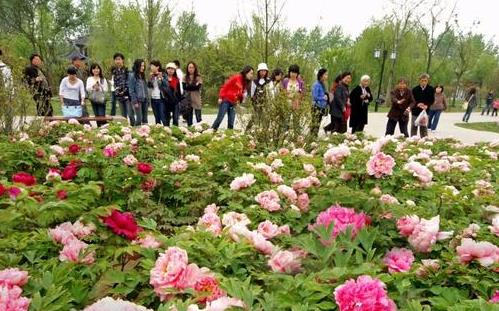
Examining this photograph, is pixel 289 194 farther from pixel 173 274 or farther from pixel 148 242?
pixel 173 274

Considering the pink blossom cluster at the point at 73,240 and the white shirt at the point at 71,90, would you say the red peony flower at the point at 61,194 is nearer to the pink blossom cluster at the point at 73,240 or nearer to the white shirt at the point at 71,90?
the pink blossom cluster at the point at 73,240

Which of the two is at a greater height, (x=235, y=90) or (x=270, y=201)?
(x=235, y=90)

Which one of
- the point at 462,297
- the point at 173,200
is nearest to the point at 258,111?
the point at 173,200

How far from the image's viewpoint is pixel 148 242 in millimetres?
1773

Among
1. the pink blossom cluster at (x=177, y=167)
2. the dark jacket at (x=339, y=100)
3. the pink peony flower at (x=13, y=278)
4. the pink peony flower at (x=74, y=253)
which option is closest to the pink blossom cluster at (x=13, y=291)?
the pink peony flower at (x=13, y=278)

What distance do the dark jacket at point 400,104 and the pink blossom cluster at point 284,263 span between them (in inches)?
323

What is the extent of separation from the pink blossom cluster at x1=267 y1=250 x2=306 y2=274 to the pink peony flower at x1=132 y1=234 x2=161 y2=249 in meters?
0.42

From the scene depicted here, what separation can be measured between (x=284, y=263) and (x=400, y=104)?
27.1 feet

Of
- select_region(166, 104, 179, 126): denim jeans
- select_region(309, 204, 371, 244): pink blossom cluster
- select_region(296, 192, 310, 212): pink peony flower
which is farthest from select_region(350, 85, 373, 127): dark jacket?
select_region(309, 204, 371, 244): pink blossom cluster

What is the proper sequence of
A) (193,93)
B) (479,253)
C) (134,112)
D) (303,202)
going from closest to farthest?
1. (479,253)
2. (303,202)
3. (134,112)
4. (193,93)

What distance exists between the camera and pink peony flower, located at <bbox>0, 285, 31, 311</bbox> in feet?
4.10

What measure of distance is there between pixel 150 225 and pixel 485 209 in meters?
1.57

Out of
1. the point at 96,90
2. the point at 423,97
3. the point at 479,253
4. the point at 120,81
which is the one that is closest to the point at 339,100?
the point at 423,97

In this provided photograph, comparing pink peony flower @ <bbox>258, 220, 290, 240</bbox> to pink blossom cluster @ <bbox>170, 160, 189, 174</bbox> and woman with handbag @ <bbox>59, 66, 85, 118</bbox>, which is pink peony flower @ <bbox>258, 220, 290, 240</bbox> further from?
woman with handbag @ <bbox>59, 66, 85, 118</bbox>
